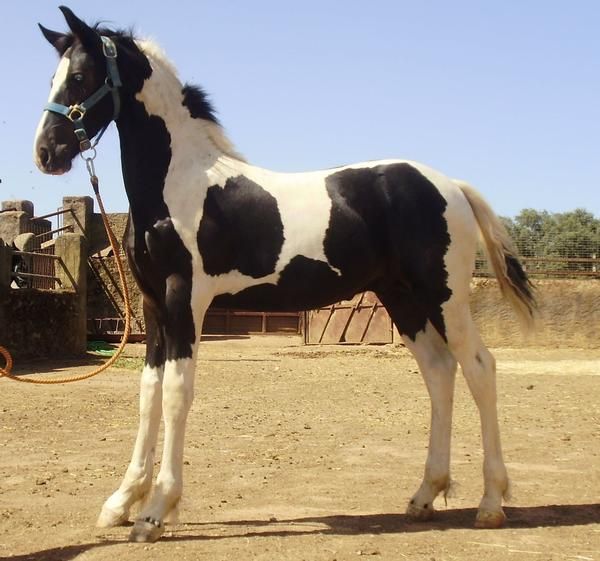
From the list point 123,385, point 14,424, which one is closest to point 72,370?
point 123,385

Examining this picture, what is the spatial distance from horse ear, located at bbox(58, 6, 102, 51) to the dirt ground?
2637mm

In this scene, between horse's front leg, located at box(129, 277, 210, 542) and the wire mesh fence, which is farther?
the wire mesh fence

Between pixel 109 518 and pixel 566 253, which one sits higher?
pixel 566 253

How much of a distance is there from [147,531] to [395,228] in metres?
2.12

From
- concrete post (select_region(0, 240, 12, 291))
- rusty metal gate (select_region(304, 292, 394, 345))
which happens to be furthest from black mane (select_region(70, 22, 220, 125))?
rusty metal gate (select_region(304, 292, 394, 345))

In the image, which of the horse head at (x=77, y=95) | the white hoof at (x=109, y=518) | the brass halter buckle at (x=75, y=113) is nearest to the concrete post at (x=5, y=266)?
the horse head at (x=77, y=95)

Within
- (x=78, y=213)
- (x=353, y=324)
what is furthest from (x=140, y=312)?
(x=78, y=213)

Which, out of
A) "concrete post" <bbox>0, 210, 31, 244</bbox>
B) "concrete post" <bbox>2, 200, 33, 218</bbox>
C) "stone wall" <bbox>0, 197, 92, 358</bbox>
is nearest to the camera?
"stone wall" <bbox>0, 197, 92, 358</bbox>

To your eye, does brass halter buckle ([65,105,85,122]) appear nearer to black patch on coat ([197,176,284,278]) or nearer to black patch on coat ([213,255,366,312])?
black patch on coat ([197,176,284,278])

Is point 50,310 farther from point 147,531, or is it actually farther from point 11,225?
Answer: point 147,531

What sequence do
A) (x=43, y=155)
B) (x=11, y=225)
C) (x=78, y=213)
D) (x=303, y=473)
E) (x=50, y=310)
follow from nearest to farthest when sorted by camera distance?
(x=43, y=155) < (x=303, y=473) < (x=50, y=310) < (x=11, y=225) < (x=78, y=213)

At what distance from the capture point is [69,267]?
630 inches

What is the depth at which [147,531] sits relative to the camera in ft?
13.0

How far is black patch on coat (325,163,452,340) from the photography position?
4441 mm
